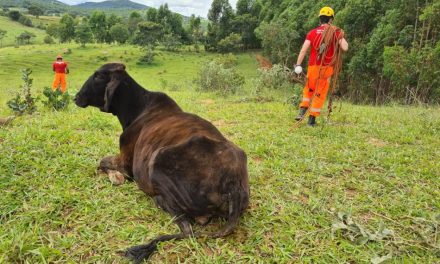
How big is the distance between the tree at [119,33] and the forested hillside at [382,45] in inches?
1907

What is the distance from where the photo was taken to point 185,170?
10.7 feet

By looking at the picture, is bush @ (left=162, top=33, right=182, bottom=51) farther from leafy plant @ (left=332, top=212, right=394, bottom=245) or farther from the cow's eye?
leafy plant @ (left=332, top=212, right=394, bottom=245)

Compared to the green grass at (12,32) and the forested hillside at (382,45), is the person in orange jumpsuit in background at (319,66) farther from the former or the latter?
the green grass at (12,32)

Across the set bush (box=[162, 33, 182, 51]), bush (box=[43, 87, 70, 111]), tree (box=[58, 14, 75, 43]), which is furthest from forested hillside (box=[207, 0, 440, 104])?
tree (box=[58, 14, 75, 43])

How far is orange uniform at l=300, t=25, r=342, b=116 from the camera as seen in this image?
7160mm

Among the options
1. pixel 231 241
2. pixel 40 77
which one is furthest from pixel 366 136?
pixel 40 77

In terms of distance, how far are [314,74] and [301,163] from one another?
273 centimetres

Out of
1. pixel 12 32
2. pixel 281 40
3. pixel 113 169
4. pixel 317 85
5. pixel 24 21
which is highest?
pixel 24 21

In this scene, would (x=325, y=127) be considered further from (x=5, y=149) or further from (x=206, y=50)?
(x=206, y=50)

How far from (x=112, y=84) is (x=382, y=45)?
22.9 m

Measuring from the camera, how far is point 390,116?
9258 mm

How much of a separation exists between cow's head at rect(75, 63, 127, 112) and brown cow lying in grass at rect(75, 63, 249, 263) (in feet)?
1.95

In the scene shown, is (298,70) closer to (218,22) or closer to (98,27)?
(218,22)

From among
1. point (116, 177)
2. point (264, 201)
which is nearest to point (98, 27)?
point (116, 177)
